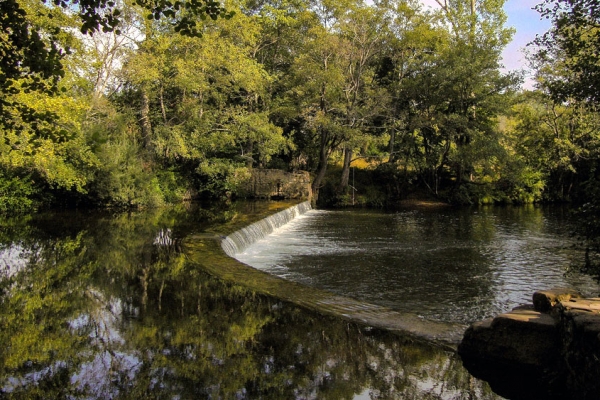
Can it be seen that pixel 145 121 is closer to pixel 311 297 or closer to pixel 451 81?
pixel 451 81

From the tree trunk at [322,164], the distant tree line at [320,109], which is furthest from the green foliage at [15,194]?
the tree trunk at [322,164]

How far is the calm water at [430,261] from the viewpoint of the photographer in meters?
8.28

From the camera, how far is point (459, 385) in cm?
467

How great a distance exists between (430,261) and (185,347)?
24.6ft

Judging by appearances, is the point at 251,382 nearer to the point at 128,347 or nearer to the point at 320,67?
the point at 128,347

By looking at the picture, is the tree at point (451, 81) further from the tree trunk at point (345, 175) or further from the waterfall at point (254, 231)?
the waterfall at point (254, 231)

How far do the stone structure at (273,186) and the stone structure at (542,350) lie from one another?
20323 mm

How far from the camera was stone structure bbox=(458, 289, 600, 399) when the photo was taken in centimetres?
425

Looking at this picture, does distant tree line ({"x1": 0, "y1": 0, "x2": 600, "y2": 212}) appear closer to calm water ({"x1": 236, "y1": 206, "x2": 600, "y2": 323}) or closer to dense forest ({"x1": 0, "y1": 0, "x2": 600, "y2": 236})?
dense forest ({"x1": 0, "y1": 0, "x2": 600, "y2": 236})

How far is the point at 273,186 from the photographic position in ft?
84.6

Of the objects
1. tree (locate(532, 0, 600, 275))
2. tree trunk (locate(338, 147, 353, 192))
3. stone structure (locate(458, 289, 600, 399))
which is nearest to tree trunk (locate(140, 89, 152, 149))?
tree trunk (locate(338, 147, 353, 192))

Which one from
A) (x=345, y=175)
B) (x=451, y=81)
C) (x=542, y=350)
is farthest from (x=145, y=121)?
(x=542, y=350)

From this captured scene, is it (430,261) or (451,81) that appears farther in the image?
(451,81)

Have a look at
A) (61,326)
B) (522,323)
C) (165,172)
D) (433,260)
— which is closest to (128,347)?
(61,326)
